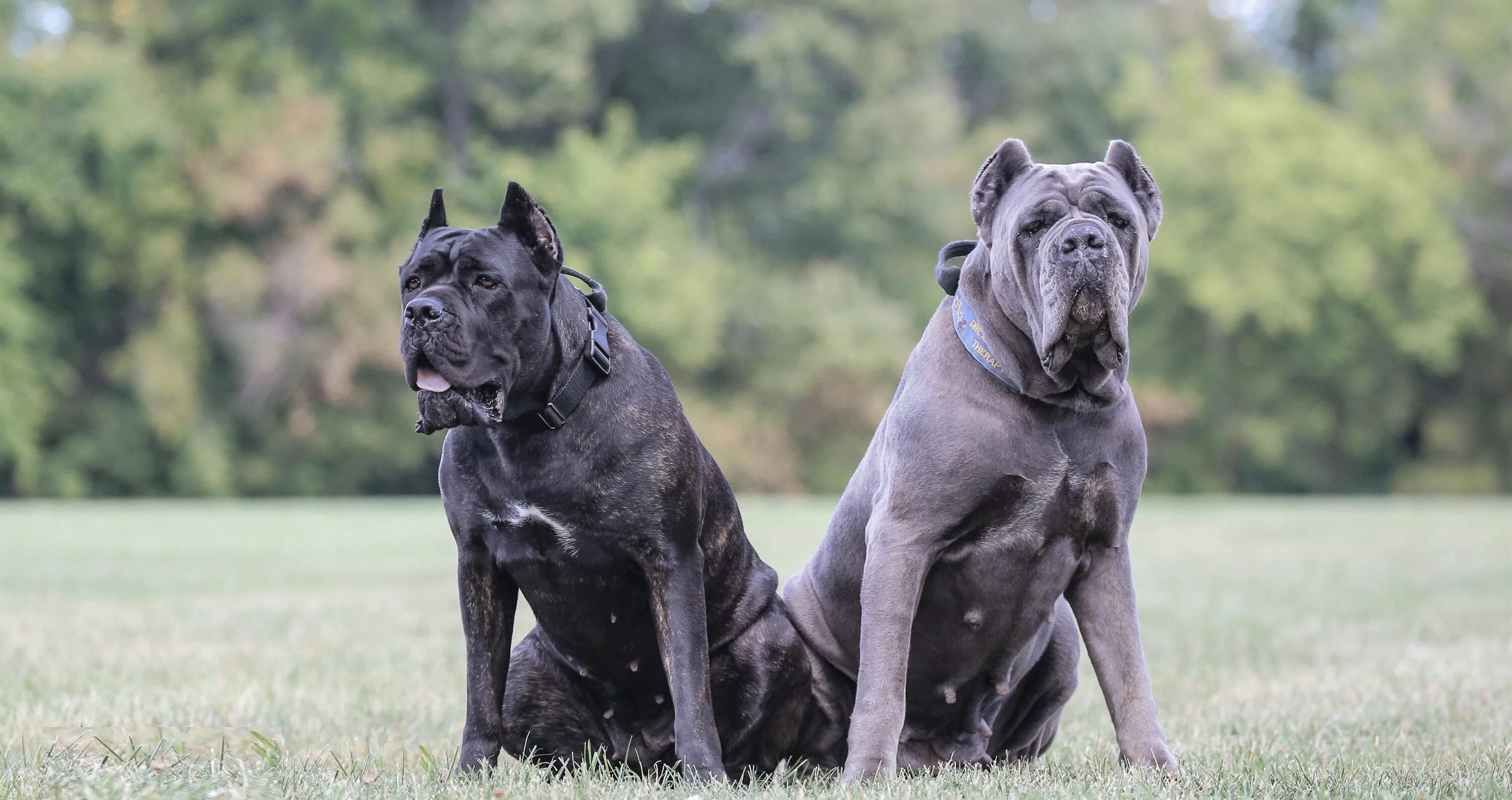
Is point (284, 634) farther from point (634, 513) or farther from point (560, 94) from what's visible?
point (560, 94)

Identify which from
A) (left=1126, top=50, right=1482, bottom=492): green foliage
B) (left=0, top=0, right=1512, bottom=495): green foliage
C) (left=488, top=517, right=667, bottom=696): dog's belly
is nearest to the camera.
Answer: (left=488, top=517, right=667, bottom=696): dog's belly

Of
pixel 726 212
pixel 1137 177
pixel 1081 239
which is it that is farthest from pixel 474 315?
pixel 726 212

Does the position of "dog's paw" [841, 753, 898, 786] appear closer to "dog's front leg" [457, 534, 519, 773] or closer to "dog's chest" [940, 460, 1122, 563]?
"dog's chest" [940, 460, 1122, 563]

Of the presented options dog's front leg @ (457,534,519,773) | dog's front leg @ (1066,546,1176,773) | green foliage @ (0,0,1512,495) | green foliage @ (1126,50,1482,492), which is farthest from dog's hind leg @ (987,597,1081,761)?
green foliage @ (1126,50,1482,492)

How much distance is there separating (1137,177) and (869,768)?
5.82ft

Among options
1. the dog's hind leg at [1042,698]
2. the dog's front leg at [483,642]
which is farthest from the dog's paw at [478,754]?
the dog's hind leg at [1042,698]

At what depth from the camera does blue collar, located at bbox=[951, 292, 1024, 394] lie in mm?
4059

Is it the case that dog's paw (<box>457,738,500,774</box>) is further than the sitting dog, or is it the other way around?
dog's paw (<box>457,738,500,774</box>)

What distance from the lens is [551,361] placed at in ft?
13.5

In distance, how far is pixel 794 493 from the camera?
33438mm

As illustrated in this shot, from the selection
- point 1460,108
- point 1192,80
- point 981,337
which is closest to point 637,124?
point 1192,80

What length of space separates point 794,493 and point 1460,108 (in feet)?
59.2

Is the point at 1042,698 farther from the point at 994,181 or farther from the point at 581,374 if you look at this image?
the point at 581,374

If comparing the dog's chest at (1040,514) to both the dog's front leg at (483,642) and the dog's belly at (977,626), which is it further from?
the dog's front leg at (483,642)
